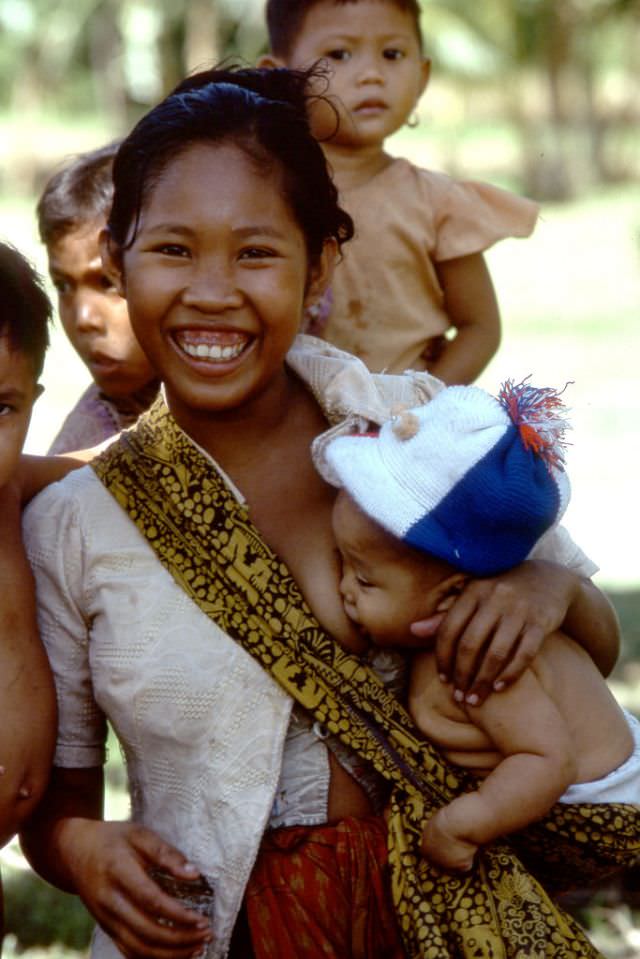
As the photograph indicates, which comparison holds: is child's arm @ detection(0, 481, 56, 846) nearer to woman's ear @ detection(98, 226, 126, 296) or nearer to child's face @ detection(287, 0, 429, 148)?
woman's ear @ detection(98, 226, 126, 296)

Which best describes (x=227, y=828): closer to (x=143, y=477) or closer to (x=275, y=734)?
(x=275, y=734)

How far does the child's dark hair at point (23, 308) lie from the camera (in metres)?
2.65

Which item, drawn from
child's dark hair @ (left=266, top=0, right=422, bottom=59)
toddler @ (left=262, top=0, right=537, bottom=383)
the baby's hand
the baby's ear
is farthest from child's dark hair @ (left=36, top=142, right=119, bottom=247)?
Result: the baby's hand

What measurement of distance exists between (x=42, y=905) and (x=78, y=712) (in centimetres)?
175

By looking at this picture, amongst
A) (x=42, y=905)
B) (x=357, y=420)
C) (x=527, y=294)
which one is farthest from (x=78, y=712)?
(x=527, y=294)

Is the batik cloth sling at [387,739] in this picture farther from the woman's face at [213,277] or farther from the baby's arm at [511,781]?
the woman's face at [213,277]

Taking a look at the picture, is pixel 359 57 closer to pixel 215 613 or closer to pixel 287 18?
pixel 287 18

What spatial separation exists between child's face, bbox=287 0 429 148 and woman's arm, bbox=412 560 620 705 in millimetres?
1652

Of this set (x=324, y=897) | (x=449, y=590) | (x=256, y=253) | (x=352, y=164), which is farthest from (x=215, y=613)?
(x=352, y=164)

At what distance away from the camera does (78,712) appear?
2.72 m

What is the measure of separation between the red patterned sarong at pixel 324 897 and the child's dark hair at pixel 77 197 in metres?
1.49

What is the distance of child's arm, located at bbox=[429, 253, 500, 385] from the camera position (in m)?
4.07

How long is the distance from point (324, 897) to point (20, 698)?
0.57 m

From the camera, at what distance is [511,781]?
248 centimetres
